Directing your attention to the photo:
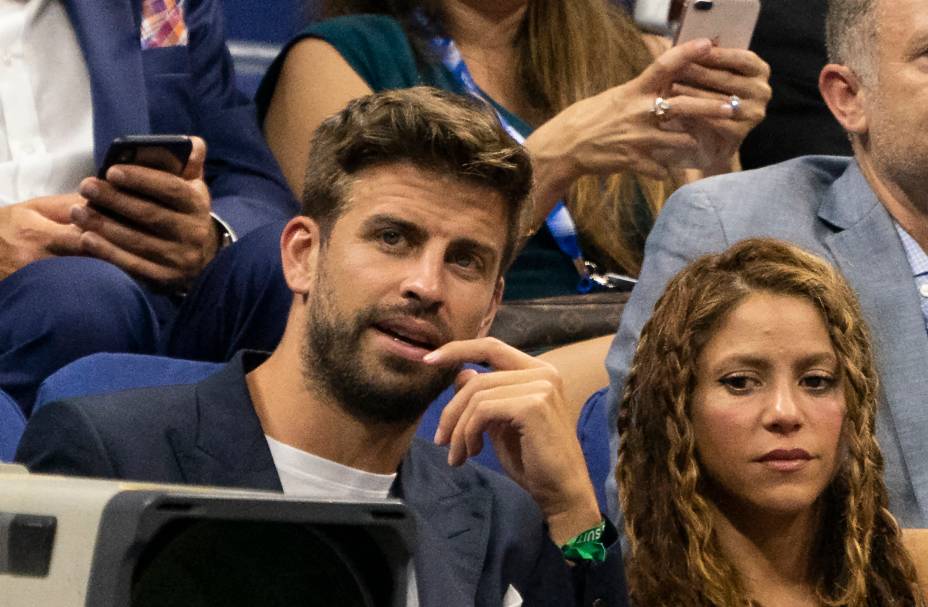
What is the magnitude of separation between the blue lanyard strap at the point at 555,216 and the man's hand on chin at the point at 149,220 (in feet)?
1.71

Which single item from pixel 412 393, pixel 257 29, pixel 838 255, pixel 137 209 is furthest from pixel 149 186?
pixel 257 29

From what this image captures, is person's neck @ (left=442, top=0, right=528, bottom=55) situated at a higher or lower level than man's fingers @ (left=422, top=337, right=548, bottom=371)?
lower

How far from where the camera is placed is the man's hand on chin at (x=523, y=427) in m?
1.50

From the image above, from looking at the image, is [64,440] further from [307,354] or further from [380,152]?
[380,152]

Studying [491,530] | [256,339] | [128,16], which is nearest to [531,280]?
[256,339]

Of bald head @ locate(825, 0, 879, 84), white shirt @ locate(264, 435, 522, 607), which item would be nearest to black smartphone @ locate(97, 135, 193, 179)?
white shirt @ locate(264, 435, 522, 607)

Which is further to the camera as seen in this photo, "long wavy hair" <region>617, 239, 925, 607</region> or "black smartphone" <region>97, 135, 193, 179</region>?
"black smartphone" <region>97, 135, 193, 179</region>

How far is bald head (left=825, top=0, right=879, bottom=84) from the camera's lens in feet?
6.66

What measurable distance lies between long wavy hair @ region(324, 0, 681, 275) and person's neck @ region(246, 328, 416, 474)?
92cm

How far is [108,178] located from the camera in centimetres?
190

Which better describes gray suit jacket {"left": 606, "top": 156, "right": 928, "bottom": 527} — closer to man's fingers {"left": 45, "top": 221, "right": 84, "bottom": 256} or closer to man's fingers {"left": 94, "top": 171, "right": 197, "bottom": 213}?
man's fingers {"left": 94, "top": 171, "right": 197, "bottom": 213}

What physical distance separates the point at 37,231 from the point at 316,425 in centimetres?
59

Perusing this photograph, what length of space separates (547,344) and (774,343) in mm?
548

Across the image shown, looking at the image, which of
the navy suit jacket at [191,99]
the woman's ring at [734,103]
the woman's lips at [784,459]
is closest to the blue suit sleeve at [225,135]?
the navy suit jacket at [191,99]
